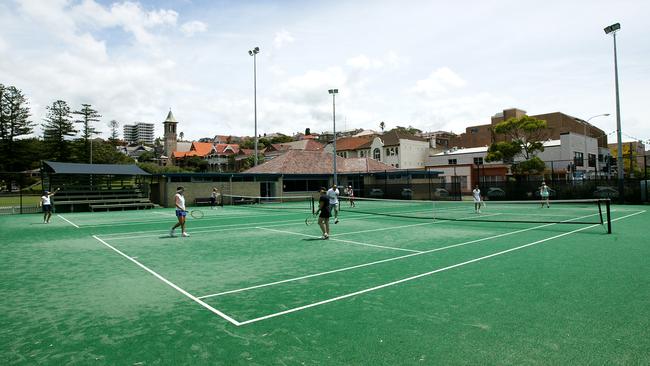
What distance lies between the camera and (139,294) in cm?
772

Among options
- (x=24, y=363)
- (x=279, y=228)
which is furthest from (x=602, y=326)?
(x=279, y=228)

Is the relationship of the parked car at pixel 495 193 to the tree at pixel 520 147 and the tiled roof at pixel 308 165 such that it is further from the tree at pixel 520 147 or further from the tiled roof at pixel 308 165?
the tiled roof at pixel 308 165

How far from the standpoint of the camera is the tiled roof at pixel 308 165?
161ft

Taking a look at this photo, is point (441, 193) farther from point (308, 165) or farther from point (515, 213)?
point (515, 213)

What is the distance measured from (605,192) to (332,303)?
116 feet

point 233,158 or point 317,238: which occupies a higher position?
point 233,158

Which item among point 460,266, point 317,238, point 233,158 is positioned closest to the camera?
point 460,266

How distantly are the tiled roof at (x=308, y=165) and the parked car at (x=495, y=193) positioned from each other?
54.1 feet

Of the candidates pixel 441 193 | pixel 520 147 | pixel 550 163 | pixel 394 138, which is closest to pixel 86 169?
pixel 441 193

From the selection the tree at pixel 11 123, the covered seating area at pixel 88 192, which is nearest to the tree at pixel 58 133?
the tree at pixel 11 123

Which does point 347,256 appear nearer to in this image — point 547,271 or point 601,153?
point 547,271

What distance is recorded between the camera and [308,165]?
168 feet

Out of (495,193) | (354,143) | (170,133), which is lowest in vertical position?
(495,193)

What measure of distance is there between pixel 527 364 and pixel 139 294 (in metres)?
6.74
